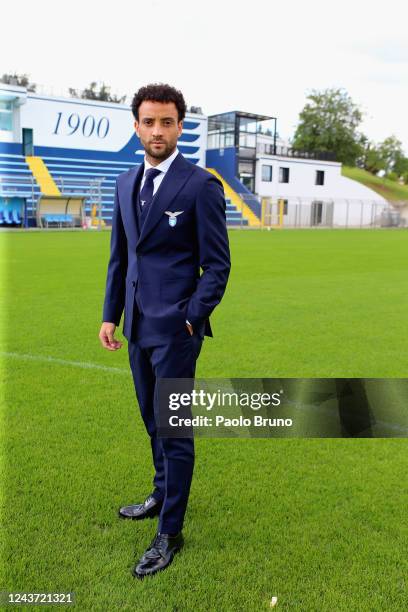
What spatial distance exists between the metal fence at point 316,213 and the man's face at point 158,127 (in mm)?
32614

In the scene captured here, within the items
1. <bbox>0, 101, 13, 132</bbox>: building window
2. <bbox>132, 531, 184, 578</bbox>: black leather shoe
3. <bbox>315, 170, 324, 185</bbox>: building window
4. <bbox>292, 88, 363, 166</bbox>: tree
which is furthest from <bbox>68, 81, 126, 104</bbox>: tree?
<bbox>132, 531, 184, 578</bbox>: black leather shoe

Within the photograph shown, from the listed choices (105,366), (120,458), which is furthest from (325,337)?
(120,458)

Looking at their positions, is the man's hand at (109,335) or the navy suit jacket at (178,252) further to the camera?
the man's hand at (109,335)

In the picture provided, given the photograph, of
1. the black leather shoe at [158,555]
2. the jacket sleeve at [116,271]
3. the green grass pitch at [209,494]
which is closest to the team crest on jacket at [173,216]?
the jacket sleeve at [116,271]

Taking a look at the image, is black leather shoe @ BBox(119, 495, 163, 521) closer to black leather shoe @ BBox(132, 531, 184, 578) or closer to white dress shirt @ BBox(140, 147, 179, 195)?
black leather shoe @ BBox(132, 531, 184, 578)

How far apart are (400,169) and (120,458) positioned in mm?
79557

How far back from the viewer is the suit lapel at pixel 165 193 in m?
2.48

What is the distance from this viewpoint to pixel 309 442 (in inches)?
161

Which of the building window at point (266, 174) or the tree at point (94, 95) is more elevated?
the tree at point (94, 95)

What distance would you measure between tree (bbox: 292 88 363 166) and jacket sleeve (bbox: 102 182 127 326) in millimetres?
63482

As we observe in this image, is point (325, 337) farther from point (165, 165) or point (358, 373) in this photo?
point (165, 165)

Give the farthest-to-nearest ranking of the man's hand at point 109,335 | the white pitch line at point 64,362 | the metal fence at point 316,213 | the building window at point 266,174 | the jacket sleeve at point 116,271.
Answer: the building window at point 266,174
the metal fence at point 316,213
the white pitch line at point 64,362
the man's hand at point 109,335
the jacket sleeve at point 116,271

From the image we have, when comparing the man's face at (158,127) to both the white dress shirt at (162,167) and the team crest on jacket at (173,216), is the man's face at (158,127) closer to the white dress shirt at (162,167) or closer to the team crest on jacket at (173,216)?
the white dress shirt at (162,167)

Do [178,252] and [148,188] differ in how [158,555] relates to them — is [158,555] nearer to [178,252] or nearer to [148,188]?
[178,252]
